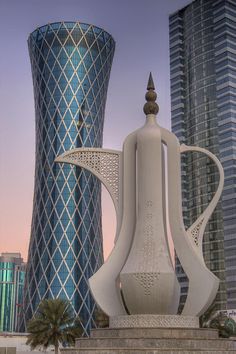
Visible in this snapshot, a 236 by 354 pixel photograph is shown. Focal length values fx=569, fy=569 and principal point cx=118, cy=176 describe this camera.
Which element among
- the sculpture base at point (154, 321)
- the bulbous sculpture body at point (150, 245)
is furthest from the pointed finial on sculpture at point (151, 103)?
the sculpture base at point (154, 321)

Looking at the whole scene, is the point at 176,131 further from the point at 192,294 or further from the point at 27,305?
the point at 192,294

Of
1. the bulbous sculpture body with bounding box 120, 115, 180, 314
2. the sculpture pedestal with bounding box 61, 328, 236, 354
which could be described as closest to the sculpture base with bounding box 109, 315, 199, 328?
the sculpture pedestal with bounding box 61, 328, 236, 354

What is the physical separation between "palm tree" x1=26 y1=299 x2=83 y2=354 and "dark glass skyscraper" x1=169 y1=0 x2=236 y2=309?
48.9 metres

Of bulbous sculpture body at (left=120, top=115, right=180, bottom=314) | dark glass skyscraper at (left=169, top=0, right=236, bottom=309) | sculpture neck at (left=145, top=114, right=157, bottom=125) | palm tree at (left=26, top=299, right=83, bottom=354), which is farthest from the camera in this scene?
dark glass skyscraper at (left=169, top=0, right=236, bottom=309)

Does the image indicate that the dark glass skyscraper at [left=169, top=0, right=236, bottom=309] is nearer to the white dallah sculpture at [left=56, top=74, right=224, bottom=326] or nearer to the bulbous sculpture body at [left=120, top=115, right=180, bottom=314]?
the white dallah sculpture at [left=56, top=74, right=224, bottom=326]

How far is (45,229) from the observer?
86000 millimetres

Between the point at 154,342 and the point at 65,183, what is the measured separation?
62.2 metres

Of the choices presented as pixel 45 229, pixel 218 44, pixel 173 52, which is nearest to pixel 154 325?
pixel 45 229

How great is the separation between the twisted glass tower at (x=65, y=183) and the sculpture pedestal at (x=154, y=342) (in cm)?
5675

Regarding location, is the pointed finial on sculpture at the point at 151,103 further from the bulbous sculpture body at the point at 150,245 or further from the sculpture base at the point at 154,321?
the sculpture base at the point at 154,321

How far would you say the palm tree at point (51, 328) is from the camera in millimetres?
41688

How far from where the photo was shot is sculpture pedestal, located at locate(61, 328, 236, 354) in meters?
26.0

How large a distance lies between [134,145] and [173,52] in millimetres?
79601

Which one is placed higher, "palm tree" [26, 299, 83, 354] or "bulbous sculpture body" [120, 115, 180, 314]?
"bulbous sculpture body" [120, 115, 180, 314]
